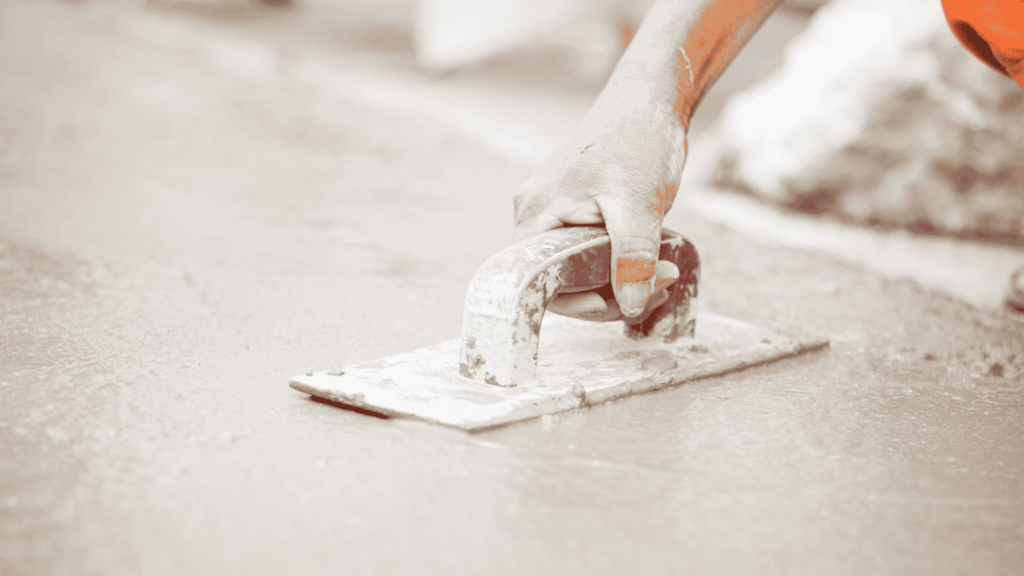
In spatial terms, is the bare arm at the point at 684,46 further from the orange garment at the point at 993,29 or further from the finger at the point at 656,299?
the orange garment at the point at 993,29

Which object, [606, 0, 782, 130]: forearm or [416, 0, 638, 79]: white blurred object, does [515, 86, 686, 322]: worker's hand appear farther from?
[416, 0, 638, 79]: white blurred object

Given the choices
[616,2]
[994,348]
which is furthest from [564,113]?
[994,348]

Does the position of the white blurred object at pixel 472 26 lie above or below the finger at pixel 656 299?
above

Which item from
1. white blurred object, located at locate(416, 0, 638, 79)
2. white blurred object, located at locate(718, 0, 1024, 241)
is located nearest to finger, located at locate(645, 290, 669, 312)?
white blurred object, located at locate(718, 0, 1024, 241)

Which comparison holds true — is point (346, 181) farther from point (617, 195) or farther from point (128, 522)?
point (128, 522)

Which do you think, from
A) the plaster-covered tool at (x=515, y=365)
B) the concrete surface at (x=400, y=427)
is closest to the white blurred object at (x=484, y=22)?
the concrete surface at (x=400, y=427)

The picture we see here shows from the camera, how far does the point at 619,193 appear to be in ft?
3.92

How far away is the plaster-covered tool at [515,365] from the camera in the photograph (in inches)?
43.1

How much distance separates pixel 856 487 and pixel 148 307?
119 cm

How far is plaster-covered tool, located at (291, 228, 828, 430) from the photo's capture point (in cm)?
A: 109

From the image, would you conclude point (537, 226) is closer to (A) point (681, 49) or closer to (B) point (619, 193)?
(B) point (619, 193)

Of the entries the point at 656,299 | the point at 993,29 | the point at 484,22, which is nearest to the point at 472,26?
the point at 484,22

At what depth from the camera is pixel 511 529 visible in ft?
2.79

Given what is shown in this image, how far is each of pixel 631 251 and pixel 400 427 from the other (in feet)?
1.27
